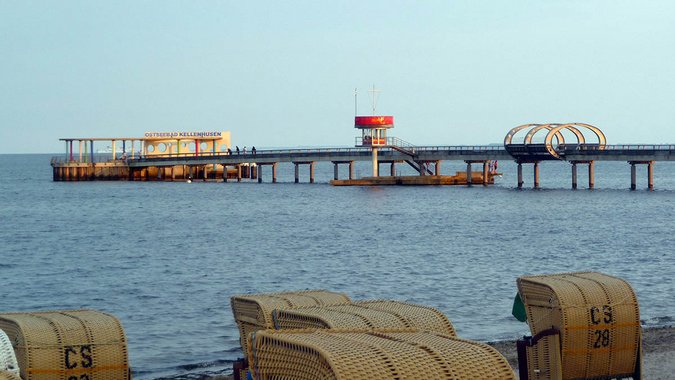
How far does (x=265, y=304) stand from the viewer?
42.2ft

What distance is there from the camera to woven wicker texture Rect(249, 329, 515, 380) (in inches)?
311

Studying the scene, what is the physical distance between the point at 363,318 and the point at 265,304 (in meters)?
2.19

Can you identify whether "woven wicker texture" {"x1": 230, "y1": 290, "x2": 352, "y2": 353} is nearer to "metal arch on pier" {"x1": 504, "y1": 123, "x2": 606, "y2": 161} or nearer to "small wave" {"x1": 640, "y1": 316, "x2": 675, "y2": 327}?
"small wave" {"x1": 640, "y1": 316, "x2": 675, "y2": 327}

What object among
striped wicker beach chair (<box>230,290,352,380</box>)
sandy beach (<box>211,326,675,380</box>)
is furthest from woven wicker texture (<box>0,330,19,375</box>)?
sandy beach (<box>211,326,675,380</box>)

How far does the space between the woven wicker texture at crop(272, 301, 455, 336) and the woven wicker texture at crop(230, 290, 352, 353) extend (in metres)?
1.19

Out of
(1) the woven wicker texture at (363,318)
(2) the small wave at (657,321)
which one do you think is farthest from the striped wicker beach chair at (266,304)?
(2) the small wave at (657,321)

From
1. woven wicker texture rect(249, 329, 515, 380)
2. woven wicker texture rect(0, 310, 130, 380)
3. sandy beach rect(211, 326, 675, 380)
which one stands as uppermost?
woven wicker texture rect(249, 329, 515, 380)

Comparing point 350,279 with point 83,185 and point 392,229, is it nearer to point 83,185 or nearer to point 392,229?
point 392,229

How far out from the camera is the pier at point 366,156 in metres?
81.9

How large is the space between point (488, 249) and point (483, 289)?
1390cm

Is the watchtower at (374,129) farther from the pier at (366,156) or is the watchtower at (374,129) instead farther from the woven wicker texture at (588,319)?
the woven wicker texture at (588,319)

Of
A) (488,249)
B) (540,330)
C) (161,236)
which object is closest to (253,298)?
(540,330)

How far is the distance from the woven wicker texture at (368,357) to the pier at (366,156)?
6992 cm

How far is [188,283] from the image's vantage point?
116 ft
